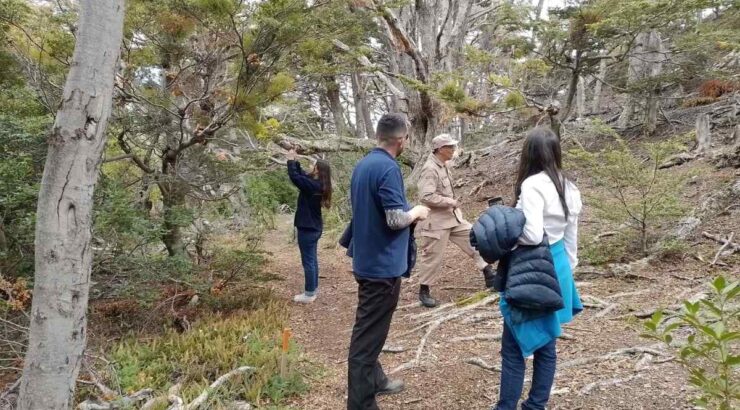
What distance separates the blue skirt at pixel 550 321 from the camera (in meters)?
2.79

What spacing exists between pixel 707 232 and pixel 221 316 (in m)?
6.01

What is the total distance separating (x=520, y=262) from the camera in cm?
275

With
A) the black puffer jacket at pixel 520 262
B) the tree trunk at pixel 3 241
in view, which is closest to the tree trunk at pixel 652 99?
the black puffer jacket at pixel 520 262

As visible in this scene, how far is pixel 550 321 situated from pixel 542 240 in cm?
47

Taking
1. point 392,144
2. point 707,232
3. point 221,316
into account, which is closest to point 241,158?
point 221,316

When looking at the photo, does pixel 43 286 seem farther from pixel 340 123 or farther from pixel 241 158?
Result: pixel 340 123

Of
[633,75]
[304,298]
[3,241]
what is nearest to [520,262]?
[304,298]

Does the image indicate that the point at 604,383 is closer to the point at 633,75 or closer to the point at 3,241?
the point at 3,241

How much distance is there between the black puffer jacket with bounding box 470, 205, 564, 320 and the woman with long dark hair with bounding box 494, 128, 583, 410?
6cm

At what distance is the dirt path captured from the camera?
3498 millimetres

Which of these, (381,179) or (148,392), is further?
(148,392)

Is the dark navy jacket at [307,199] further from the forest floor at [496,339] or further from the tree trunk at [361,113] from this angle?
the tree trunk at [361,113]

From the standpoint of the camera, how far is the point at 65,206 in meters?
2.51

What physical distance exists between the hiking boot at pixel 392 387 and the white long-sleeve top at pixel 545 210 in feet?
5.43
